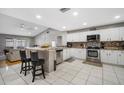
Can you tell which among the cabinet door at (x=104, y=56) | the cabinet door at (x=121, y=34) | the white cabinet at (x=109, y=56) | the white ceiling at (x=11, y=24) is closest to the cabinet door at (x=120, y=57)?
the white cabinet at (x=109, y=56)

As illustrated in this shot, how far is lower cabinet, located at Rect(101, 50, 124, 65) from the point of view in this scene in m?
3.48

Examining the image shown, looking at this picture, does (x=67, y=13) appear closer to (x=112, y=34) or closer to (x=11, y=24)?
(x=112, y=34)

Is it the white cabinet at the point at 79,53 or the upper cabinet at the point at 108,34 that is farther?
the white cabinet at the point at 79,53

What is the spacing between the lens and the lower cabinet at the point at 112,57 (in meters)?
3.48

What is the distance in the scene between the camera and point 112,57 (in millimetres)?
3701

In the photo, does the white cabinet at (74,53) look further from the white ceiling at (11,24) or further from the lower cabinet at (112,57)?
the white ceiling at (11,24)

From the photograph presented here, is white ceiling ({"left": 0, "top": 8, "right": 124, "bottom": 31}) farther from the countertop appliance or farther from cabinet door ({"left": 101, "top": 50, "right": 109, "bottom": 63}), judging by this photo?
cabinet door ({"left": 101, "top": 50, "right": 109, "bottom": 63})

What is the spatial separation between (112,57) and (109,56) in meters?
0.14

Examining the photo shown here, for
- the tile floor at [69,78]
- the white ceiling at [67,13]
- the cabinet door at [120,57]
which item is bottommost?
the tile floor at [69,78]

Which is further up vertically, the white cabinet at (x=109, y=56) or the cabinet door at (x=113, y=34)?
the cabinet door at (x=113, y=34)

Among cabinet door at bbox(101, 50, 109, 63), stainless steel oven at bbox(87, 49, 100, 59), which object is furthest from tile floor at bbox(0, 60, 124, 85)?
stainless steel oven at bbox(87, 49, 100, 59)
